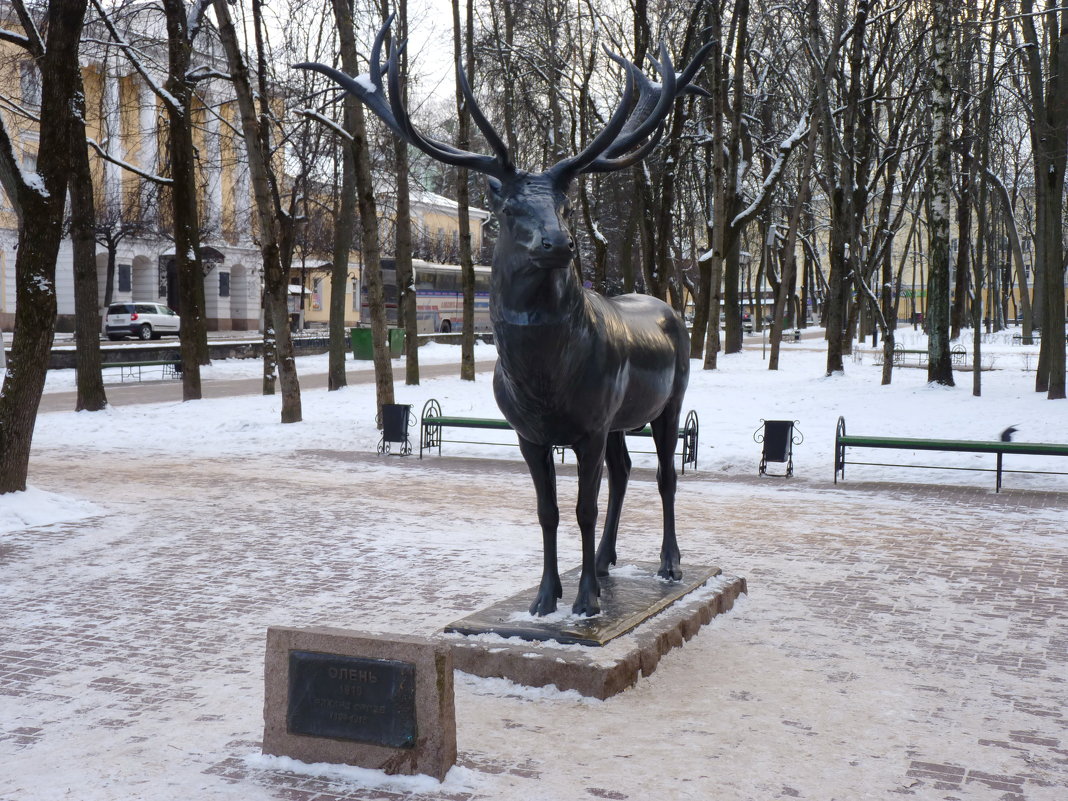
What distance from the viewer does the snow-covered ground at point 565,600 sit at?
4.70 metres

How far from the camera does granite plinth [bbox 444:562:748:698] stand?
18.4 feet

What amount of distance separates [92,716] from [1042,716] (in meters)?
4.67

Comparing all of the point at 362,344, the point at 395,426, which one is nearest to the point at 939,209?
the point at 395,426

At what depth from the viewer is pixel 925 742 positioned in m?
5.05

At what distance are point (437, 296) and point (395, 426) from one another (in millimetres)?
37534

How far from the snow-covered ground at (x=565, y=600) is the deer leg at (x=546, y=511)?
0.65 meters

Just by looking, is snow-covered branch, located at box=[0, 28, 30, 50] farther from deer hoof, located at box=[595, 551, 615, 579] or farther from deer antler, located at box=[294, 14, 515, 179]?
deer hoof, located at box=[595, 551, 615, 579]

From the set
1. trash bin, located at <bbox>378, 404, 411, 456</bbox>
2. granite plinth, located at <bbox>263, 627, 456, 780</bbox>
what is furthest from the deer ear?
trash bin, located at <bbox>378, 404, 411, 456</bbox>

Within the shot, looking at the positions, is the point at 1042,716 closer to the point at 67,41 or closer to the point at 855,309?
the point at 67,41

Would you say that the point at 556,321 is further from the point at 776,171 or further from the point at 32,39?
the point at 776,171

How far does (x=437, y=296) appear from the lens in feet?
174

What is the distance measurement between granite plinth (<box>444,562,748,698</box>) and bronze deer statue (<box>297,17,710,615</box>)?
0.88 feet

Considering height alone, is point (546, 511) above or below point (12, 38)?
below

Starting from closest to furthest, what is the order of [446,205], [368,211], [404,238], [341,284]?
[368,211] → [404,238] → [341,284] → [446,205]
